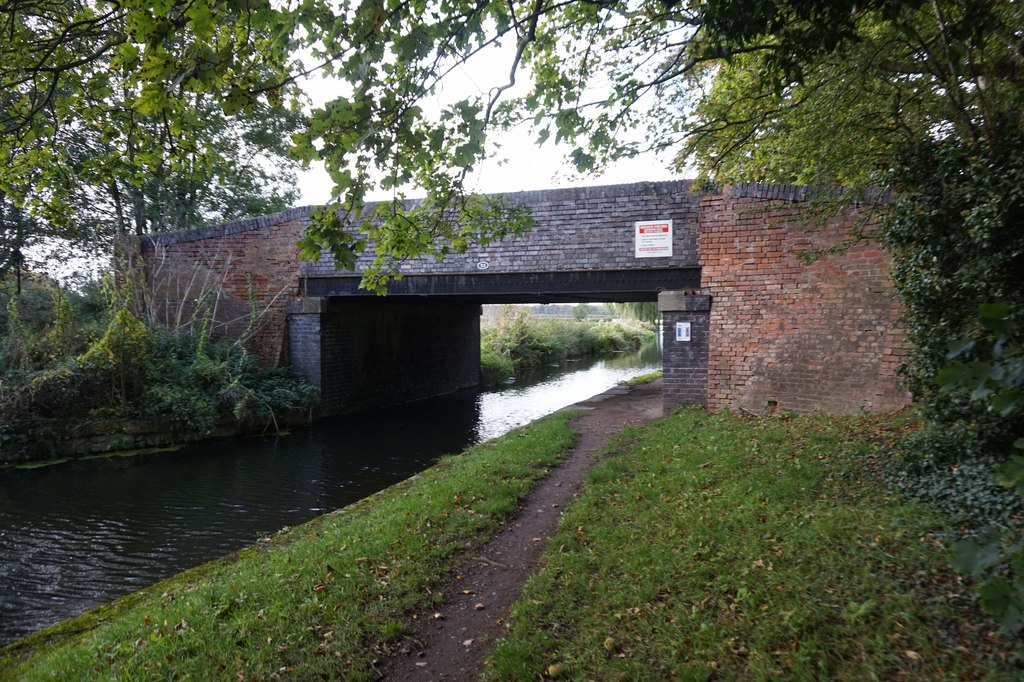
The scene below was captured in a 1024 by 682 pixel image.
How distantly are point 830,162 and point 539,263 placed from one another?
572cm

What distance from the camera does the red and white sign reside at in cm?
1070

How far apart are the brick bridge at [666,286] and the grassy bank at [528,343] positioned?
9.12 metres

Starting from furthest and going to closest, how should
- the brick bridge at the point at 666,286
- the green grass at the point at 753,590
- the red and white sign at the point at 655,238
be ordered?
the red and white sign at the point at 655,238, the brick bridge at the point at 666,286, the green grass at the point at 753,590

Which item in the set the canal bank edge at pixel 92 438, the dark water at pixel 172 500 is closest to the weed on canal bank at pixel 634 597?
the dark water at pixel 172 500

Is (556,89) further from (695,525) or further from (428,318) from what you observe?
(428,318)

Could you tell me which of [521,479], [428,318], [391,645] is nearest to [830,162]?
[521,479]

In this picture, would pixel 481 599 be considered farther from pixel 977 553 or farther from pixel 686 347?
pixel 686 347

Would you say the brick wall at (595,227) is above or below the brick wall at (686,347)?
above

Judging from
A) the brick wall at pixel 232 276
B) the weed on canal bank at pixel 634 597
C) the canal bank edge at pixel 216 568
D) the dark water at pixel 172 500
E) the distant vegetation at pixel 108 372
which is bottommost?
the dark water at pixel 172 500

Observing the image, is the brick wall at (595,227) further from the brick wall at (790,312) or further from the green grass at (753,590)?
the green grass at (753,590)

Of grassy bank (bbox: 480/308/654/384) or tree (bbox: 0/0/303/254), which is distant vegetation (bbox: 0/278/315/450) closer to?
tree (bbox: 0/0/303/254)

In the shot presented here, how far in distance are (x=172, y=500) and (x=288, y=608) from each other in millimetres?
5341

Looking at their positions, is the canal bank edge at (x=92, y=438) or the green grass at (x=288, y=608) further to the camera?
the canal bank edge at (x=92, y=438)

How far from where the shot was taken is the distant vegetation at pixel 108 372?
10258mm
